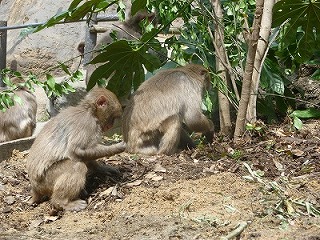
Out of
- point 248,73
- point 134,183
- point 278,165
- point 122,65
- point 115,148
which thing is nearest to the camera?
point 115,148

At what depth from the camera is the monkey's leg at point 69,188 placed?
23.7 feet

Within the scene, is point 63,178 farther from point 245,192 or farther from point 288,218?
point 288,218

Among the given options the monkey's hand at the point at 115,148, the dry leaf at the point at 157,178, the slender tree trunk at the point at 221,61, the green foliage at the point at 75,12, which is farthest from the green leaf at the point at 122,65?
the dry leaf at the point at 157,178

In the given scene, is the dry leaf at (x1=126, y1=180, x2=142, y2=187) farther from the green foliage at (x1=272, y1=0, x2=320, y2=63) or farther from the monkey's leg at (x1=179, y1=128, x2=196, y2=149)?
the green foliage at (x1=272, y1=0, x2=320, y2=63)

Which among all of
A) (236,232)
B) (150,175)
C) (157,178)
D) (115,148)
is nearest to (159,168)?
(150,175)

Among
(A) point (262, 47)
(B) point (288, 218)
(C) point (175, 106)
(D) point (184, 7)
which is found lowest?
(B) point (288, 218)

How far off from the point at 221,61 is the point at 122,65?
1251mm

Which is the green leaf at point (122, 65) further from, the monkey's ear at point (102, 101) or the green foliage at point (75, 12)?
the monkey's ear at point (102, 101)

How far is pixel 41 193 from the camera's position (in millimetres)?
7477

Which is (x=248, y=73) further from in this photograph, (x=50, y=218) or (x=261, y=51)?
(x=50, y=218)

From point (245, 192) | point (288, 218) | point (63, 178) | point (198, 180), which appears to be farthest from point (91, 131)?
point (288, 218)

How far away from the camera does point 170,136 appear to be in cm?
891

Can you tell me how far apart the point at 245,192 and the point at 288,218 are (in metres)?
0.74

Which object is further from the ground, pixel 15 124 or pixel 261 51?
pixel 261 51
